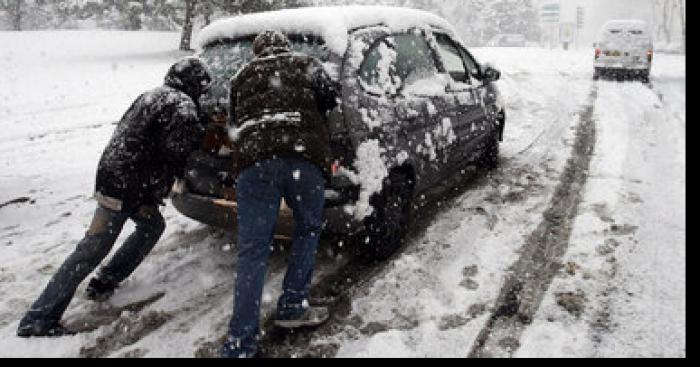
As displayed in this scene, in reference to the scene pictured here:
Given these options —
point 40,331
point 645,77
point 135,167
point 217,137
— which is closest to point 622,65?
point 645,77

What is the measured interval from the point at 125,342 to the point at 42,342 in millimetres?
509

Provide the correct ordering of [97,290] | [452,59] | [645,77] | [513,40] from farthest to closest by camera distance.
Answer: [513,40]
[645,77]
[452,59]
[97,290]

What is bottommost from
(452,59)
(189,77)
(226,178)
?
(226,178)

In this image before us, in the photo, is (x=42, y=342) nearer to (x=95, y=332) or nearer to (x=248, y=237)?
(x=95, y=332)


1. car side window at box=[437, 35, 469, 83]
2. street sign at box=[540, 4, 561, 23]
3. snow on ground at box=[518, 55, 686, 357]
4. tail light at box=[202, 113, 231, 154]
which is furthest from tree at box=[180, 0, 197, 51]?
street sign at box=[540, 4, 561, 23]

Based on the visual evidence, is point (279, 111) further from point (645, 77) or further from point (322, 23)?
point (645, 77)

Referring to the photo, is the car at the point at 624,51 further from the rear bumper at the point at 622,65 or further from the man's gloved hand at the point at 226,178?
the man's gloved hand at the point at 226,178

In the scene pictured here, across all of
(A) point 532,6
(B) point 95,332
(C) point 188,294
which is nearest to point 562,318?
Answer: (C) point 188,294

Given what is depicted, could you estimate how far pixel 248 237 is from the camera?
119 inches

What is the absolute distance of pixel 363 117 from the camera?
3.82 metres

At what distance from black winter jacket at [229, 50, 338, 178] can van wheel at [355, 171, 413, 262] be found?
3.39ft

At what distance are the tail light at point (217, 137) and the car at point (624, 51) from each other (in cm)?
1522

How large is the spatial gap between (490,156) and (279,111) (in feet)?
14.1

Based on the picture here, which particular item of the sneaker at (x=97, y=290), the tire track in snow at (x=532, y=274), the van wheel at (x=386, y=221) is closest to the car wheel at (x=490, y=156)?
the tire track in snow at (x=532, y=274)
